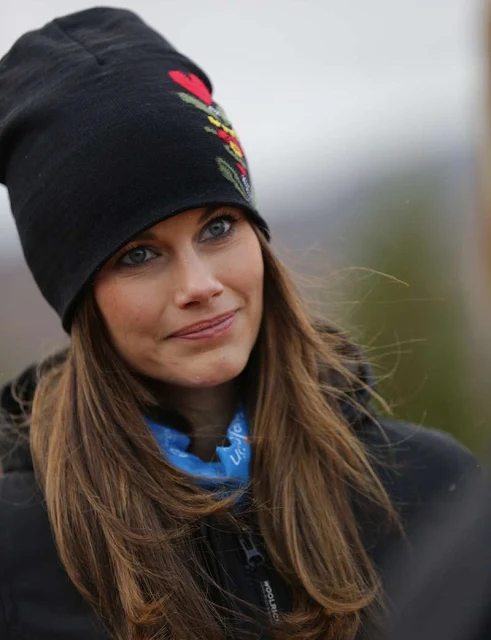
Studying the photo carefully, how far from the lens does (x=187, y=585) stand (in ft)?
5.92

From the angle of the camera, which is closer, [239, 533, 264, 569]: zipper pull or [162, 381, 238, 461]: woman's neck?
[239, 533, 264, 569]: zipper pull

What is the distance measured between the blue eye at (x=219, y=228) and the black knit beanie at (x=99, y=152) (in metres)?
0.05

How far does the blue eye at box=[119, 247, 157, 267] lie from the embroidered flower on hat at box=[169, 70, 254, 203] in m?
0.24

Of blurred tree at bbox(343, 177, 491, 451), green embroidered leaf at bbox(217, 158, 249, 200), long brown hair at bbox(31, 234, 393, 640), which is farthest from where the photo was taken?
blurred tree at bbox(343, 177, 491, 451)

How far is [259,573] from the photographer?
1887 millimetres

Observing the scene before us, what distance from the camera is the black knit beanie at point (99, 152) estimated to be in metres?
1.83

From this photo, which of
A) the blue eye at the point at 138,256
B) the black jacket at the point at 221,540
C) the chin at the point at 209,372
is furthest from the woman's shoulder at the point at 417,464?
the blue eye at the point at 138,256

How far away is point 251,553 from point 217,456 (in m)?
0.25

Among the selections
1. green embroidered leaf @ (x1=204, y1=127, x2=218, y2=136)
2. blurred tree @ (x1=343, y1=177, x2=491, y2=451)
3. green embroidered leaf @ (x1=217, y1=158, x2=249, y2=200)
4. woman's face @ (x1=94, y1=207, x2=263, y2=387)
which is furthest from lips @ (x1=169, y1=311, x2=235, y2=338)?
blurred tree @ (x1=343, y1=177, x2=491, y2=451)

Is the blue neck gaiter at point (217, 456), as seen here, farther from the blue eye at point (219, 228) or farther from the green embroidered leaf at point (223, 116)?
the green embroidered leaf at point (223, 116)

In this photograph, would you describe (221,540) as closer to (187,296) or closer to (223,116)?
(187,296)

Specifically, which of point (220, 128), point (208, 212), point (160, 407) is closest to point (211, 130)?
point (220, 128)

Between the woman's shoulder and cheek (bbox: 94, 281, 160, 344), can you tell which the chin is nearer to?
cheek (bbox: 94, 281, 160, 344)

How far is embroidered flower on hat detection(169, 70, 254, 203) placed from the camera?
6.38ft
